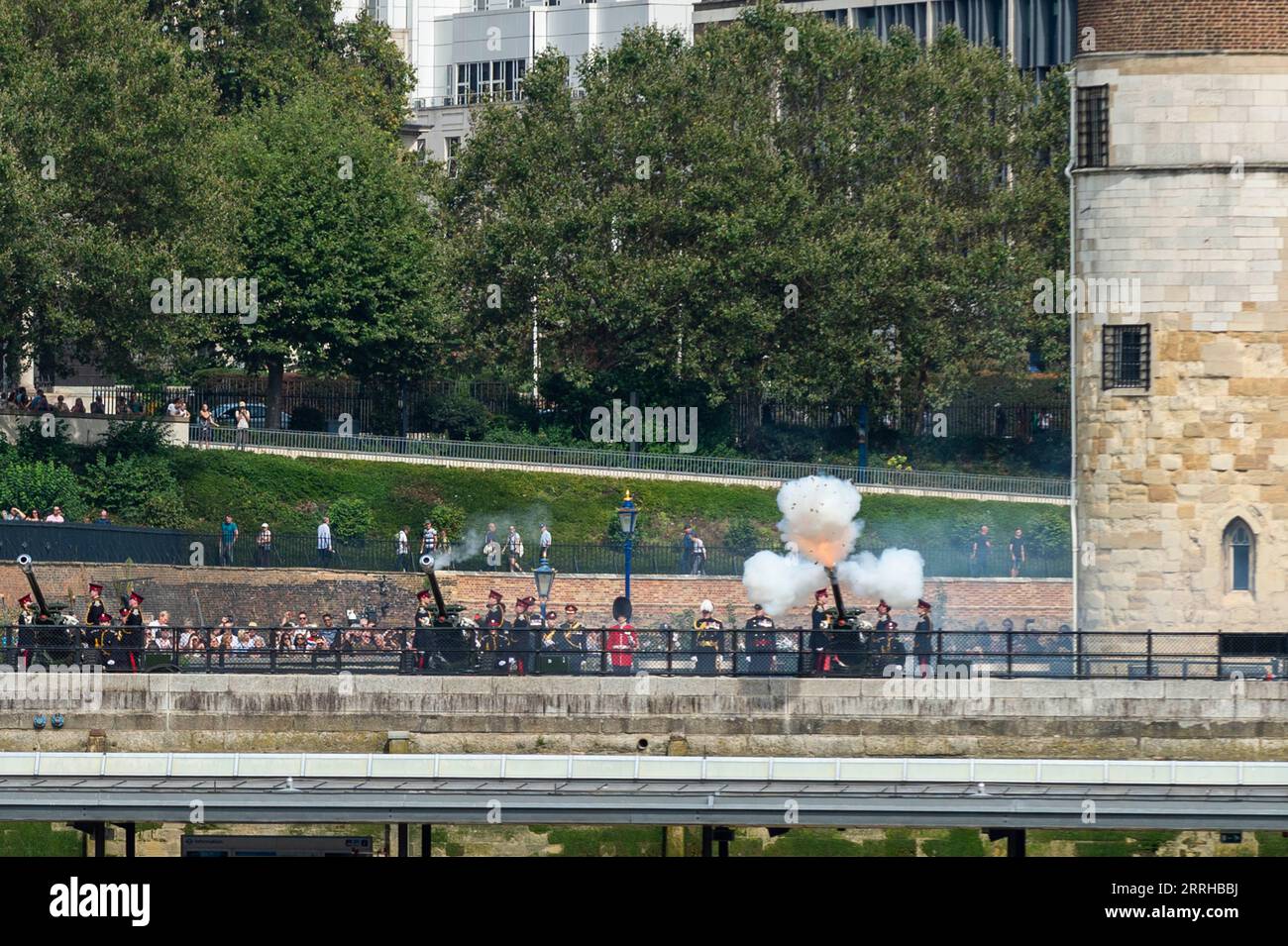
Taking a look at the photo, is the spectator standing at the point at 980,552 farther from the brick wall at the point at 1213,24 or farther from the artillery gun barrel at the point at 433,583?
the artillery gun barrel at the point at 433,583

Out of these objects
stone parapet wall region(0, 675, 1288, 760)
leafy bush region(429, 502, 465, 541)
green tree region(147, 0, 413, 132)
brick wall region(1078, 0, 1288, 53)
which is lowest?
stone parapet wall region(0, 675, 1288, 760)

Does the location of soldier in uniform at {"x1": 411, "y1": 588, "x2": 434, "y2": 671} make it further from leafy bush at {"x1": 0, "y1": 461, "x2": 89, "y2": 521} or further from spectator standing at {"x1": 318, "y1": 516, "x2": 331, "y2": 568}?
leafy bush at {"x1": 0, "y1": 461, "x2": 89, "y2": 521}

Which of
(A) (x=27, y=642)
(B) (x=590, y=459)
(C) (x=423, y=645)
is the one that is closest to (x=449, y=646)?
(C) (x=423, y=645)

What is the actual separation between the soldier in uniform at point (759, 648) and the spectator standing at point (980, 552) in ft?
65.0

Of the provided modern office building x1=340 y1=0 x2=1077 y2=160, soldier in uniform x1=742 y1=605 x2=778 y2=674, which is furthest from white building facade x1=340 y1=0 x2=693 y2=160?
soldier in uniform x1=742 y1=605 x2=778 y2=674

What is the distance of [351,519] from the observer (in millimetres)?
63812

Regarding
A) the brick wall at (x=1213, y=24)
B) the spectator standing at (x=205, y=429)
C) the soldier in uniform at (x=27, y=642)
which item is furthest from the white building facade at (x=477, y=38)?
the soldier in uniform at (x=27, y=642)

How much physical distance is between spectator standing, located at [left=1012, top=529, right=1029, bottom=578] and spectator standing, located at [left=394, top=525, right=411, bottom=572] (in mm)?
13226

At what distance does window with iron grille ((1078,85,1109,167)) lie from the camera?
4366cm

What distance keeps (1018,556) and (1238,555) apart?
57.1ft

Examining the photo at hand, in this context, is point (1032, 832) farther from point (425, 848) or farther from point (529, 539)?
point (529, 539)

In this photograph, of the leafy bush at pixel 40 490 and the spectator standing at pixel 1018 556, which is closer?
the spectator standing at pixel 1018 556

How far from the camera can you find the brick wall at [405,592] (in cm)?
5712

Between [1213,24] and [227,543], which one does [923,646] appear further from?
[227,543]
